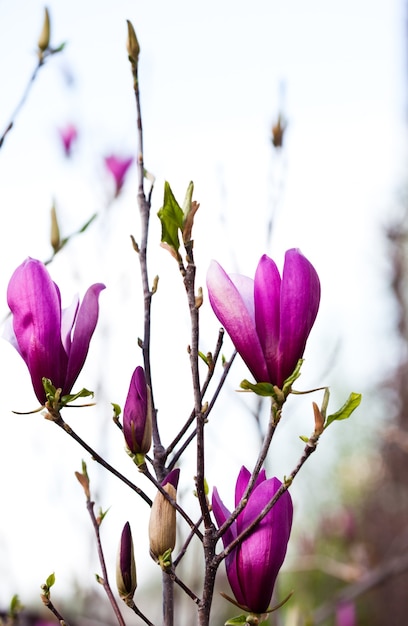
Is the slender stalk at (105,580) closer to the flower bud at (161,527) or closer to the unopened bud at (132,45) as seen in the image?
the flower bud at (161,527)

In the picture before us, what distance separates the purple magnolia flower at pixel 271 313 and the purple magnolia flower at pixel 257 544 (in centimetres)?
10

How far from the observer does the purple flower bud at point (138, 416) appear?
0.60 meters

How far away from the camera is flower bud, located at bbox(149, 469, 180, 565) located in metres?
0.58

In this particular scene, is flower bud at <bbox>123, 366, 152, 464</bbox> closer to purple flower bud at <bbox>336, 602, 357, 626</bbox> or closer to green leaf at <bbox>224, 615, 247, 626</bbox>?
green leaf at <bbox>224, 615, 247, 626</bbox>

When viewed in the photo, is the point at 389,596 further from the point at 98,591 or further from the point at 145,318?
the point at 145,318

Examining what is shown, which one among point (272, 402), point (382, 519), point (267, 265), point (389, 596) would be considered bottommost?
point (272, 402)

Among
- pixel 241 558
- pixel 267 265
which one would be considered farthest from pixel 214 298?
pixel 241 558

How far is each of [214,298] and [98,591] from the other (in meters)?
1.84

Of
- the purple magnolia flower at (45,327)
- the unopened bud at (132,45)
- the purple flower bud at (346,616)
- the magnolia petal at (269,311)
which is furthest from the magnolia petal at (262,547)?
the purple flower bud at (346,616)

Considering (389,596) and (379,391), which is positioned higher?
(379,391)

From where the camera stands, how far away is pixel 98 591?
2193mm

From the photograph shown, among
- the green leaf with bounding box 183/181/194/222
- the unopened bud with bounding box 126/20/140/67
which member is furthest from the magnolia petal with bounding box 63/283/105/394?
the unopened bud with bounding box 126/20/140/67

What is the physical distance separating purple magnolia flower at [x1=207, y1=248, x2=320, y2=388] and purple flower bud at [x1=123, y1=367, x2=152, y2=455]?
0.09m

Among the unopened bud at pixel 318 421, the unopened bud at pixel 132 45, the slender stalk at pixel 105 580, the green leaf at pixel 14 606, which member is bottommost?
the green leaf at pixel 14 606
